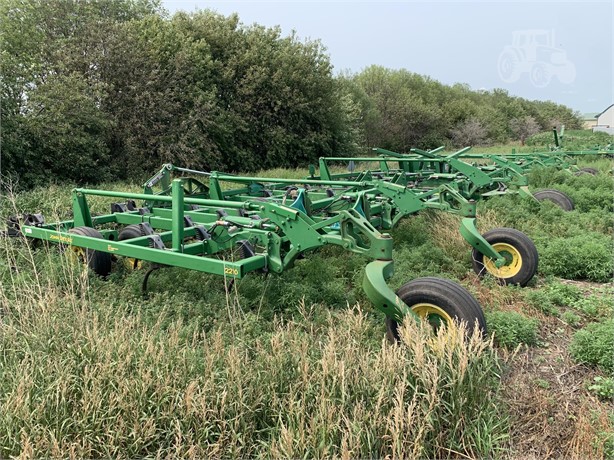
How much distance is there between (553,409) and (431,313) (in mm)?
1016

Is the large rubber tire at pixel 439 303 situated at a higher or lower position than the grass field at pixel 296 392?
higher

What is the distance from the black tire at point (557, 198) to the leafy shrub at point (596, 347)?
250 inches

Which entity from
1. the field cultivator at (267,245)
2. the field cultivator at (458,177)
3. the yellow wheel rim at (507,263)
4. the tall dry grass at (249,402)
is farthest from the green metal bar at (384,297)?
the field cultivator at (458,177)

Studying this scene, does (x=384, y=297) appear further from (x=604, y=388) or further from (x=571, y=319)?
(x=571, y=319)

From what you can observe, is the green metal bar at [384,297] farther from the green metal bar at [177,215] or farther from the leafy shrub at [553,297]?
the leafy shrub at [553,297]

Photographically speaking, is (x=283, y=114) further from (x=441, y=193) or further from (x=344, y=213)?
(x=344, y=213)

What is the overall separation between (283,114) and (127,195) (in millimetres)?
18958

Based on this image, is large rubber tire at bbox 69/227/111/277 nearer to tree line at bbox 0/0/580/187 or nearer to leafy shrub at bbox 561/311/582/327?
leafy shrub at bbox 561/311/582/327

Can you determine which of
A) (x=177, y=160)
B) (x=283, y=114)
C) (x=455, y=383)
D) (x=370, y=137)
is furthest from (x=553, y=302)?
(x=370, y=137)

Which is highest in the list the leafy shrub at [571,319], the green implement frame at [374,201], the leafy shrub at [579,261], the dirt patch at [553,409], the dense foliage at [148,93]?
the dense foliage at [148,93]

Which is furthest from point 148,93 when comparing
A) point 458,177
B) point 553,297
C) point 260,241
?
point 553,297

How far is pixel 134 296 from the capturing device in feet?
15.9

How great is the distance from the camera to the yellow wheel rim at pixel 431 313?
3621 mm

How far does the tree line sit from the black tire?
12061 millimetres
